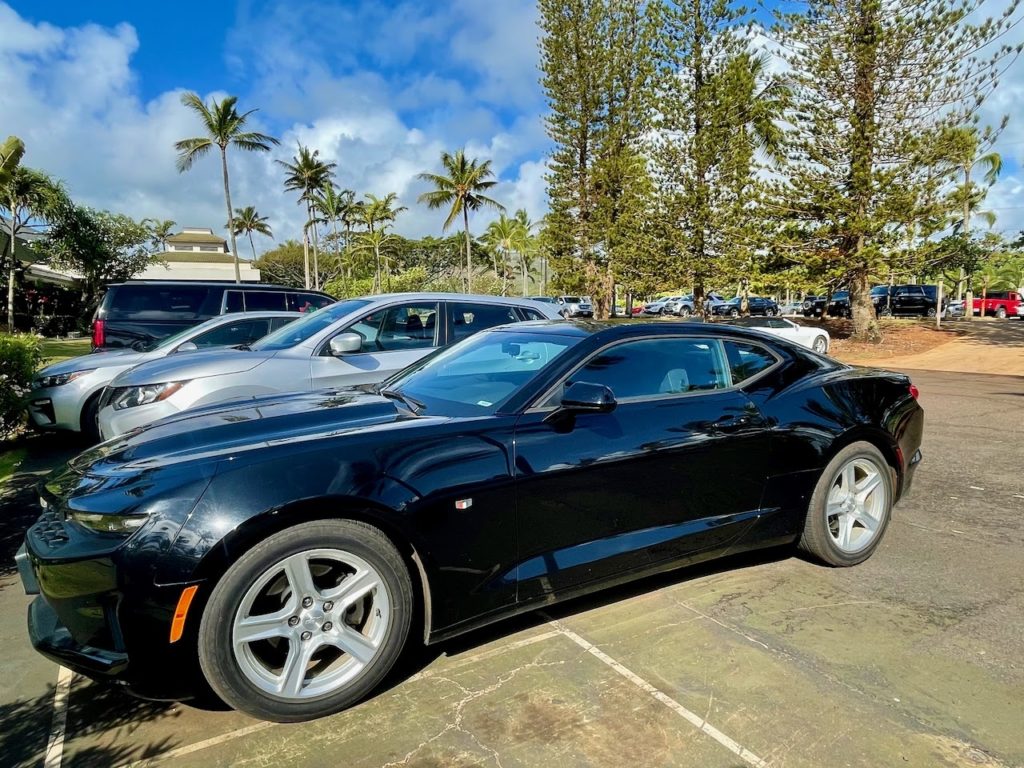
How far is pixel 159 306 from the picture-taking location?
928 centimetres

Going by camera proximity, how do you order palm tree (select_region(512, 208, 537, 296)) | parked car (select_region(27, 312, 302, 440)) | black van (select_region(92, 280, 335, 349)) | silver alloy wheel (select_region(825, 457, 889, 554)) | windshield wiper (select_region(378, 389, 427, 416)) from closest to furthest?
windshield wiper (select_region(378, 389, 427, 416)), silver alloy wheel (select_region(825, 457, 889, 554)), parked car (select_region(27, 312, 302, 440)), black van (select_region(92, 280, 335, 349)), palm tree (select_region(512, 208, 537, 296))

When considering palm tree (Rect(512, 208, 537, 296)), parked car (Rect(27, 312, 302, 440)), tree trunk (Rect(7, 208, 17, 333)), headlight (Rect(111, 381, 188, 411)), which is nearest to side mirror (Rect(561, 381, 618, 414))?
headlight (Rect(111, 381, 188, 411))

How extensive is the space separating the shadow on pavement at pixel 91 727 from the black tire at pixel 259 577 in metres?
0.35

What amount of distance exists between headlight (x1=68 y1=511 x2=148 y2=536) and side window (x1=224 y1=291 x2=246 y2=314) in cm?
811

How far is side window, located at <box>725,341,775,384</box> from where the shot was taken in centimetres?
370

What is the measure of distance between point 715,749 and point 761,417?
179 centimetres

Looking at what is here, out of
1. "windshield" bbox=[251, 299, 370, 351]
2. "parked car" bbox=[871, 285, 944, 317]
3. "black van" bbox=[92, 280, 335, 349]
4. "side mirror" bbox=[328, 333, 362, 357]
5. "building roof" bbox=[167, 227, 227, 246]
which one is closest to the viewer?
"side mirror" bbox=[328, 333, 362, 357]

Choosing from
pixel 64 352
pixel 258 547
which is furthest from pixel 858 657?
pixel 64 352

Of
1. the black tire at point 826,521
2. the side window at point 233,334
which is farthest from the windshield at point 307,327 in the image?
the black tire at point 826,521

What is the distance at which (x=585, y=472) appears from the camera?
2945 mm

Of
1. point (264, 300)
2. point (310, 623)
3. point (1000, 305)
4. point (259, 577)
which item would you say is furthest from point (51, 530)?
point (1000, 305)

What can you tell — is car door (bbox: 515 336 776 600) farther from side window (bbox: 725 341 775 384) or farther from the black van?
the black van

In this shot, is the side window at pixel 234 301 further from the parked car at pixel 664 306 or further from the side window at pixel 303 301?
the parked car at pixel 664 306

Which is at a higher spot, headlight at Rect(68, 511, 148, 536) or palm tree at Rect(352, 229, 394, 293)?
palm tree at Rect(352, 229, 394, 293)
